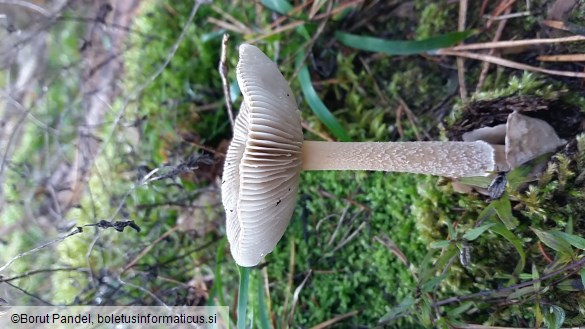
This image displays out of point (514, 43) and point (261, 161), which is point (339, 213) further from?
point (514, 43)

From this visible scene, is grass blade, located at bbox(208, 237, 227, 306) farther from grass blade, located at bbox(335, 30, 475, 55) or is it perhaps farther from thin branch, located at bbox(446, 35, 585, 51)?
thin branch, located at bbox(446, 35, 585, 51)

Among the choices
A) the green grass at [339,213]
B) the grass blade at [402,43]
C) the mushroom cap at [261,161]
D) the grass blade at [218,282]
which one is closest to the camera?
the mushroom cap at [261,161]

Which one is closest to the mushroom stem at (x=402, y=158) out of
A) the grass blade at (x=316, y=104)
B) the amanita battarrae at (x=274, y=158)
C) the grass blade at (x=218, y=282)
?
the amanita battarrae at (x=274, y=158)

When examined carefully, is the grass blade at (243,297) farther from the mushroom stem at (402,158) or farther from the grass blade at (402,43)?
the grass blade at (402,43)

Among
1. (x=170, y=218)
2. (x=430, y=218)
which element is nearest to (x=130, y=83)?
(x=170, y=218)

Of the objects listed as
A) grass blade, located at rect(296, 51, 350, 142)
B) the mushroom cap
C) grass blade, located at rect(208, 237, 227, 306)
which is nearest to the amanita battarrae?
the mushroom cap

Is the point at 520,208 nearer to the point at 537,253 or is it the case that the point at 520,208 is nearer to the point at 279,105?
the point at 537,253

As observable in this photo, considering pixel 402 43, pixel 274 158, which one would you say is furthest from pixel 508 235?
pixel 402 43
